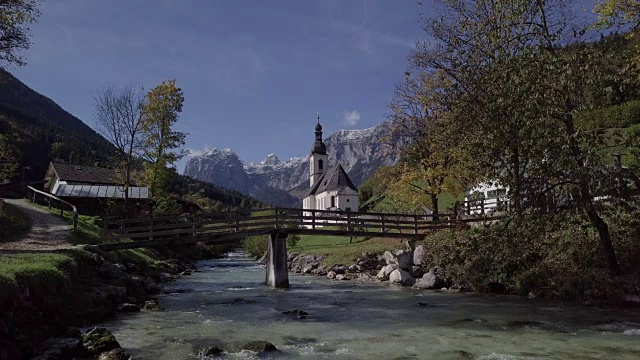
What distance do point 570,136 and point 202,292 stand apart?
17793mm

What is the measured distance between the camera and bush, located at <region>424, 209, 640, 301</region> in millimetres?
16641

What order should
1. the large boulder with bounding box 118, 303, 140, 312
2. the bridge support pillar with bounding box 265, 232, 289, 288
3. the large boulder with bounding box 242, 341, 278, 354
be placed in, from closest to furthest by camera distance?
1. the large boulder with bounding box 242, 341, 278, 354
2. the large boulder with bounding box 118, 303, 140, 312
3. the bridge support pillar with bounding box 265, 232, 289, 288

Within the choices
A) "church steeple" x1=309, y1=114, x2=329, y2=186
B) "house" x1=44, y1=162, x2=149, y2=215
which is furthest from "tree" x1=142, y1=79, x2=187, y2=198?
"church steeple" x1=309, y1=114, x2=329, y2=186

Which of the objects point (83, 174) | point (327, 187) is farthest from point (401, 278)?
point (327, 187)

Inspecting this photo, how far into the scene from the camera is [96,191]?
49250 mm

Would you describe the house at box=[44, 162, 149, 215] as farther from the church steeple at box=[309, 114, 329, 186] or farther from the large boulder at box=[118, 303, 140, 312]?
the church steeple at box=[309, 114, 329, 186]

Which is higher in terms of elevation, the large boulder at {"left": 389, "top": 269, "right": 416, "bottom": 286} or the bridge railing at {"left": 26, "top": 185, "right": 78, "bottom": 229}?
the bridge railing at {"left": 26, "top": 185, "right": 78, "bottom": 229}

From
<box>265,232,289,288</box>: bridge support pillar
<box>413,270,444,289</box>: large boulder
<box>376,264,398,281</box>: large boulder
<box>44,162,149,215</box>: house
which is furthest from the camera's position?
<box>44,162,149,215</box>: house

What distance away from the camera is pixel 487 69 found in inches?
721

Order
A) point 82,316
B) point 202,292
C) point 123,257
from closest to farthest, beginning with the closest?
point 82,316 < point 202,292 < point 123,257

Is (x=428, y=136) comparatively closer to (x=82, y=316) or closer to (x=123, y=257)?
(x=123, y=257)

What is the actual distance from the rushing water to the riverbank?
1050mm

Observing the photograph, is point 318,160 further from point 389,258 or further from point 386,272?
point 386,272

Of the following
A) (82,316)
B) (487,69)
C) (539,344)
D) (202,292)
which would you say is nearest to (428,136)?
(487,69)
